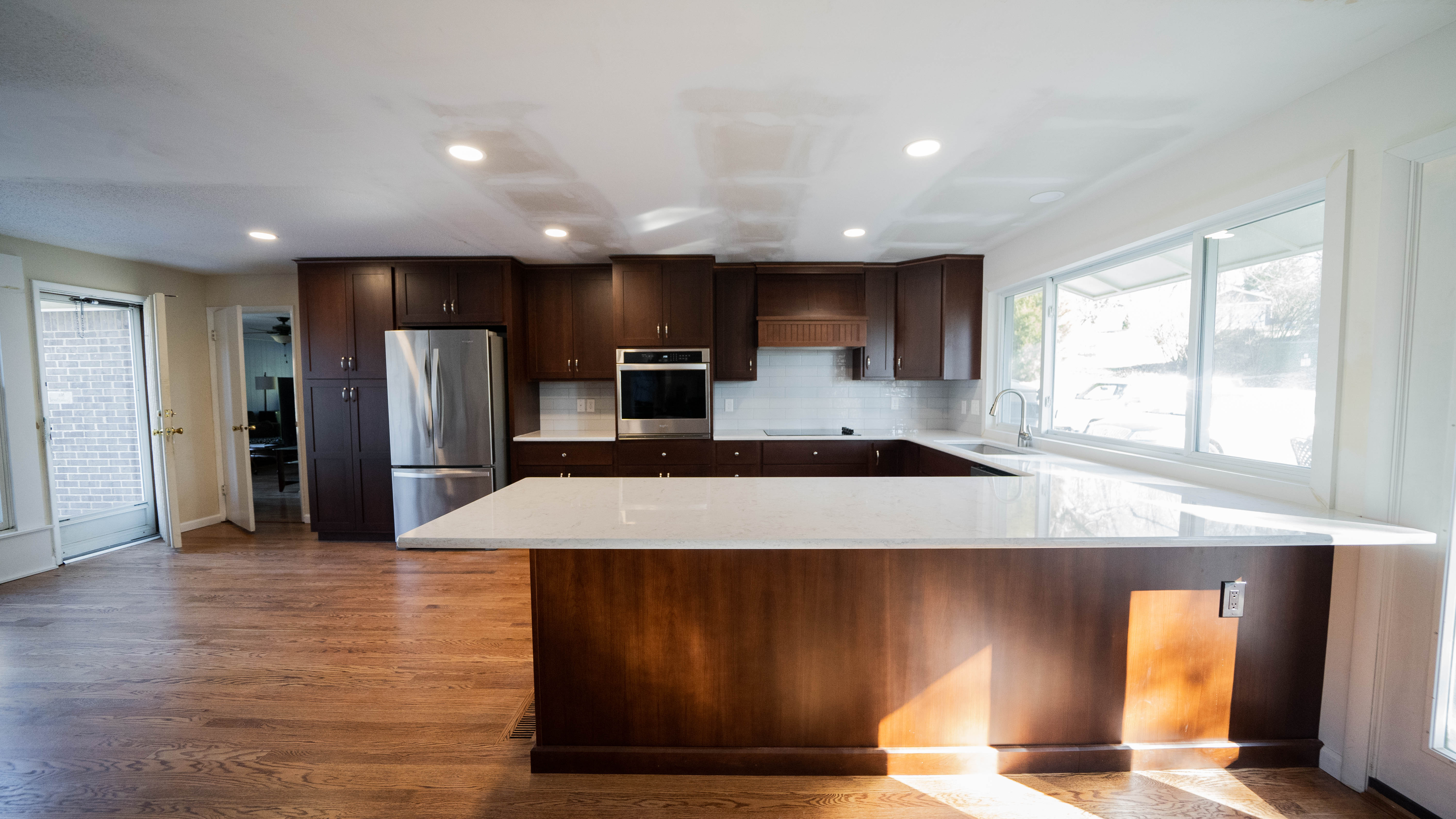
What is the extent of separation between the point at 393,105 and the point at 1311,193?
10.4ft

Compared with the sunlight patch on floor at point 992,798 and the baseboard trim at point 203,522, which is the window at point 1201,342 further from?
the baseboard trim at point 203,522

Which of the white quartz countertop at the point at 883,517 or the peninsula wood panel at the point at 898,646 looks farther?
the peninsula wood panel at the point at 898,646

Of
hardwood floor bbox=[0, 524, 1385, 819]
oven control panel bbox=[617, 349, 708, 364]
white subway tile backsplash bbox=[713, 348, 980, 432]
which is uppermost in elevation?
oven control panel bbox=[617, 349, 708, 364]

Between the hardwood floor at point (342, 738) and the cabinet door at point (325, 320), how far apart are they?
1767 millimetres

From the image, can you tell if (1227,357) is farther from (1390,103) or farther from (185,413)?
(185,413)

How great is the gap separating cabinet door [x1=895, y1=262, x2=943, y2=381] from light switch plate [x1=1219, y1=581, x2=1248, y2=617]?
8.57 ft

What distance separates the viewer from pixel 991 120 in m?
1.86

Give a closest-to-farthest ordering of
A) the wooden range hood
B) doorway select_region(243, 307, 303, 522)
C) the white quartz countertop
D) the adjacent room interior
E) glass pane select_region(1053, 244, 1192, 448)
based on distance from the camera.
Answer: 1. the white quartz countertop
2. the adjacent room interior
3. glass pane select_region(1053, 244, 1192, 448)
4. the wooden range hood
5. doorway select_region(243, 307, 303, 522)

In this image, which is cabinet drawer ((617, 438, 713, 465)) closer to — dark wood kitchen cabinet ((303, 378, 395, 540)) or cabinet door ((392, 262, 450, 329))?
cabinet door ((392, 262, 450, 329))

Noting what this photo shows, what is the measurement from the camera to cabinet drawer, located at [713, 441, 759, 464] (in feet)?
13.1

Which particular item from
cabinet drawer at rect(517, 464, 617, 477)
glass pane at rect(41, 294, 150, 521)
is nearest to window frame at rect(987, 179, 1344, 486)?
cabinet drawer at rect(517, 464, 617, 477)

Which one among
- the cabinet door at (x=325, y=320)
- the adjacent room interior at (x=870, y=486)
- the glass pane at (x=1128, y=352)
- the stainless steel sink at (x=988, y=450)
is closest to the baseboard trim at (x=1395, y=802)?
the adjacent room interior at (x=870, y=486)

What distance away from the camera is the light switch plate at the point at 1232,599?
5.17 ft

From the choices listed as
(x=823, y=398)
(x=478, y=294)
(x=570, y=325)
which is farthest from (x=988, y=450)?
(x=478, y=294)
